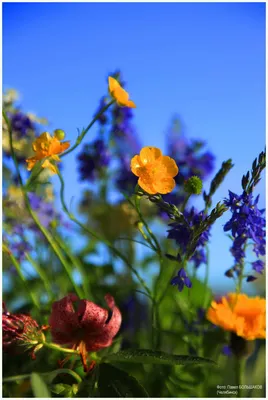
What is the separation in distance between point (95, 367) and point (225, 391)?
0.23 m

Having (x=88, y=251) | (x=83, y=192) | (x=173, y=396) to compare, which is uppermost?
(x=83, y=192)

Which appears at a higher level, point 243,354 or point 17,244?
point 17,244

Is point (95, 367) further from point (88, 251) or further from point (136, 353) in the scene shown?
point (88, 251)

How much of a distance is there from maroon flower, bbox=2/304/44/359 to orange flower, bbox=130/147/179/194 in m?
0.16

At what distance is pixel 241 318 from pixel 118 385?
0.18 meters

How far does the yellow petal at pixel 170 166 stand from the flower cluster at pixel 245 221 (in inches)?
2.0

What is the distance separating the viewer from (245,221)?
1.56 ft

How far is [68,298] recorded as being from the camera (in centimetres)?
49

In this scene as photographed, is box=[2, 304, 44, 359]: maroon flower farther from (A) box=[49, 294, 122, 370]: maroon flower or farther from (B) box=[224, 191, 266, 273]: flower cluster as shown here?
(B) box=[224, 191, 266, 273]: flower cluster

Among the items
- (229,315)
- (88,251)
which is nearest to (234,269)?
(229,315)

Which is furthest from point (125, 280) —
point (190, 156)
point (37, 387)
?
point (37, 387)

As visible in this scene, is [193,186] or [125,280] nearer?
[193,186]

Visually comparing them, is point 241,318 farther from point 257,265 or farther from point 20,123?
point 20,123

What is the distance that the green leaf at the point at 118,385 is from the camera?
0.46 m
